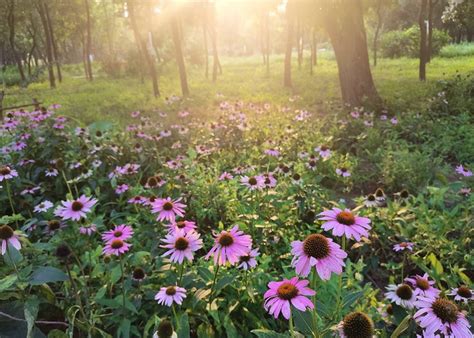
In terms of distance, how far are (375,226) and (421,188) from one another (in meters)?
1.36

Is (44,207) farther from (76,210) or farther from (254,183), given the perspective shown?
(254,183)

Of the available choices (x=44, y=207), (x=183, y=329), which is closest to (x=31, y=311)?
(x=183, y=329)

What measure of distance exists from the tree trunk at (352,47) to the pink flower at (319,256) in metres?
7.70

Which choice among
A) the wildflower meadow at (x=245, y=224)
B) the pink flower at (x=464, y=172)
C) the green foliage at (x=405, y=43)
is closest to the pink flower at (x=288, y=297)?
the wildflower meadow at (x=245, y=224)

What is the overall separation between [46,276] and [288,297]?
3.53 ft

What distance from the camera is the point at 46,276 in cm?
160

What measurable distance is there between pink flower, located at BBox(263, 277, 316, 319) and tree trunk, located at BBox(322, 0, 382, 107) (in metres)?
7.76

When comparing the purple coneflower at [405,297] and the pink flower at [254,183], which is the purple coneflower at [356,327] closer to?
the purple coneflower at [405,297]

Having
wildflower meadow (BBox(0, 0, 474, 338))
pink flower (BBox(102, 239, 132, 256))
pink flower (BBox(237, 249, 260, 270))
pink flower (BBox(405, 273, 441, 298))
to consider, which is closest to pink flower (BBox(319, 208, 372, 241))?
wildflower meadow (BBox(0, 0, 474, 338))

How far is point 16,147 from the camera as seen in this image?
3.75 m

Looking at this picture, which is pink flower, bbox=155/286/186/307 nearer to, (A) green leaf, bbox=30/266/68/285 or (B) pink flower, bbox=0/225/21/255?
(A) green leaf, bbox=30/266/68/285

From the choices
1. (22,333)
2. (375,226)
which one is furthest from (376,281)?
(22,333)

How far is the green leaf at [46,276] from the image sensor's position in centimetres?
158

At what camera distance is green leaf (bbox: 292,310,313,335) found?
1263mm
